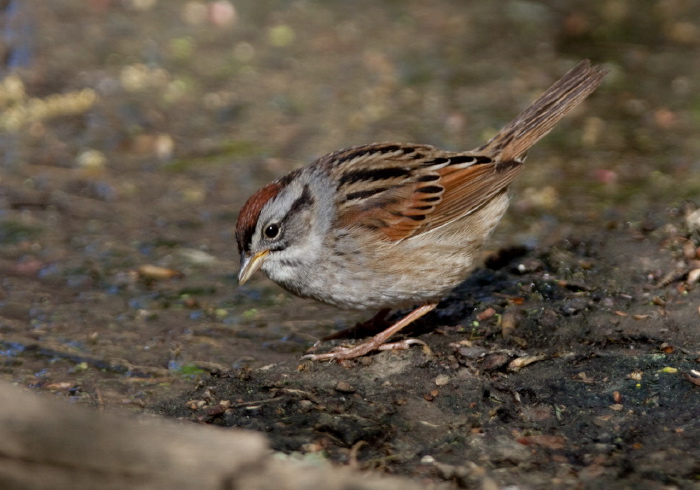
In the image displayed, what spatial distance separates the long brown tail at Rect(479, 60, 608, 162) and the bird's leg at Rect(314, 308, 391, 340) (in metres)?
1.19

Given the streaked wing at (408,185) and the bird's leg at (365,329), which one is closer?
the streaked wing at (408,185)

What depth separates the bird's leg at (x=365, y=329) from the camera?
193 inches

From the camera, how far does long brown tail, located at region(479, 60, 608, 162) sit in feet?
17.1

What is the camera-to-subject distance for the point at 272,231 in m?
4.55

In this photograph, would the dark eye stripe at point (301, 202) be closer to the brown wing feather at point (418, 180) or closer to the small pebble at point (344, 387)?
the brown wing feather at point (418, 180)

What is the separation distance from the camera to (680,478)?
315 cm

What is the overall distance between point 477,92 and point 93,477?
6.60 m

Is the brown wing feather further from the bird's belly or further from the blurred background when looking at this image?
the blurred background

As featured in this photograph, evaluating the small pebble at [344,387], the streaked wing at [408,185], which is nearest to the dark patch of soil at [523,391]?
the small pebble at [344,387]

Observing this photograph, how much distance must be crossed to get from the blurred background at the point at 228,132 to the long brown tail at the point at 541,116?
1.02m

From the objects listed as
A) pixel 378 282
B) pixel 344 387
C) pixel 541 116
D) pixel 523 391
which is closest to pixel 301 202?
pixel 378 282

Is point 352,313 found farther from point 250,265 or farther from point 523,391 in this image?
point 523,391

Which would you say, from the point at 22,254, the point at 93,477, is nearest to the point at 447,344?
the point at 93,477

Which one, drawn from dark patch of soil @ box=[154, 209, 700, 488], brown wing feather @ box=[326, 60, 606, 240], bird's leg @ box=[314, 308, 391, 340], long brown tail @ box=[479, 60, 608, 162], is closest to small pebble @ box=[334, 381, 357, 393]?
dark patch of soil @ box=[154, 209, 700, 488]
